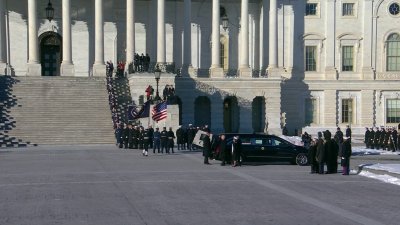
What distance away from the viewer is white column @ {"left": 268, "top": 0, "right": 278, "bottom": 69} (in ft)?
210

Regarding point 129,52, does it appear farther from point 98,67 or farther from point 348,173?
point 348,173

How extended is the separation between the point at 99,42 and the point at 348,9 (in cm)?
2257

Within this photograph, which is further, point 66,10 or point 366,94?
point 366,94

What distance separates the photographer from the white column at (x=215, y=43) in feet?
205

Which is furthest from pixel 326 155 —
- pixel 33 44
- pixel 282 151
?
pixel 33 44

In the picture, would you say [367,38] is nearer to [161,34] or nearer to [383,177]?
[161,34]

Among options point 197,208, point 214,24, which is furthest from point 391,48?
point 197,208

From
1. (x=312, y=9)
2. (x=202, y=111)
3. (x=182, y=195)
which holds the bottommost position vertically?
(x=182, y=195)

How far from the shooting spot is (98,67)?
5956 centimetres

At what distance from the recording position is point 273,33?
6425 centimetres

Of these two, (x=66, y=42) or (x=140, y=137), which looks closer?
(x=140, y=137)

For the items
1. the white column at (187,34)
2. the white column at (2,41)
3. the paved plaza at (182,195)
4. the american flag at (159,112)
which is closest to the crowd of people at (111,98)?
the american flag at (159,112)

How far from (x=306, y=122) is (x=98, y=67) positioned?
63.2 ft

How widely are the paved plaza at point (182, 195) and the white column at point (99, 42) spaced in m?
26.1
